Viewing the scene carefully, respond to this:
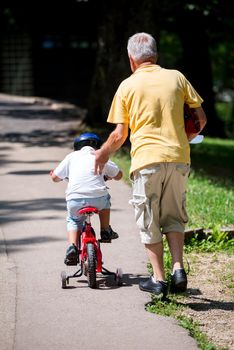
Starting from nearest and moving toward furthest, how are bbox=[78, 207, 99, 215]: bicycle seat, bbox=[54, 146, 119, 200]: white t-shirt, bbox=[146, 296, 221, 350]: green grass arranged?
bbox=[146, 296, 221, 350]: green grass → bbox=[78, 207, 99, 215]: bicycle seat → bbox=[54, 146, 119, 200]: white t-shirt

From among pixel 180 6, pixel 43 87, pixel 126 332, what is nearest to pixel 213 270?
pixel 126 332

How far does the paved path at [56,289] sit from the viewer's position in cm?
532

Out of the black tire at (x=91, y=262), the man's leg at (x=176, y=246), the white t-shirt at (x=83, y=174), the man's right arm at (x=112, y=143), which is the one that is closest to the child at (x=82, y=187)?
the white t-shirt at (x=83, y=174)

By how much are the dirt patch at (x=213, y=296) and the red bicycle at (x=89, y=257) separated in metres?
0.74

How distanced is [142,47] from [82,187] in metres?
1.29

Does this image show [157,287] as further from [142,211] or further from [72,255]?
[72,255]

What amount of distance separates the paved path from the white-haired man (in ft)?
1.71

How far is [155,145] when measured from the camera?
6020 mm

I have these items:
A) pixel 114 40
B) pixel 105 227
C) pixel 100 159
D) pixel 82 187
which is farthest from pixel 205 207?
pixel 114 40

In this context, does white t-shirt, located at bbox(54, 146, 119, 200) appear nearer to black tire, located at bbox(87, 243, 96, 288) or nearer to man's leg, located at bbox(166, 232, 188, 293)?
black tire, located at bbox(87, 243, 96, 288)

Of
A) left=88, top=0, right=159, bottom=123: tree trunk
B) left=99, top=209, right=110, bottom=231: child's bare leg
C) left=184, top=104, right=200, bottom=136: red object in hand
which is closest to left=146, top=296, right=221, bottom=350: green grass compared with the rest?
left=99, top=209, right=110, bottom=231: child's bare leg

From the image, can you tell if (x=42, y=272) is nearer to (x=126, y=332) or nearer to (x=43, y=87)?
(x=126, y=332)

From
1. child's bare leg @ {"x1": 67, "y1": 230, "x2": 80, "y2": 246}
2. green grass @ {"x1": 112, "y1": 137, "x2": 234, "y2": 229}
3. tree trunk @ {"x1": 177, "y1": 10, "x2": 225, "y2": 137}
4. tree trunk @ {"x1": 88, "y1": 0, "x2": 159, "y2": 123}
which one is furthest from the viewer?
tree trunk @ {"x1": 177, "y1": 10, "x2": 225, "y2": 137}

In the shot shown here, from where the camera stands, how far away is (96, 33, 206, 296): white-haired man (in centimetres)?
604
